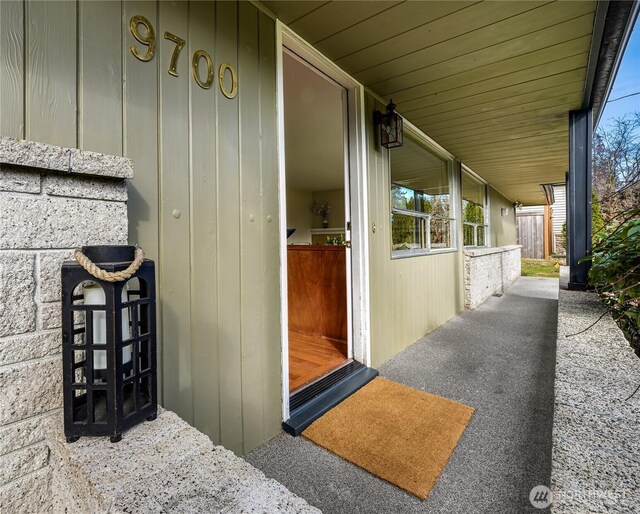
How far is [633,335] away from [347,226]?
6.43ft

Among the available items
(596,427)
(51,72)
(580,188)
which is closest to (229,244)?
(51,72)

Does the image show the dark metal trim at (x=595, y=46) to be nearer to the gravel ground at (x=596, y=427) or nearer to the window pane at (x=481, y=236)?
the gravel ground at (x=596, y=427)

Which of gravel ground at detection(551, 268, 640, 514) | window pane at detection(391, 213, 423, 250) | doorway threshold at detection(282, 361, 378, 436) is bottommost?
doorway threshold at detection(282, 361, 378, 436)

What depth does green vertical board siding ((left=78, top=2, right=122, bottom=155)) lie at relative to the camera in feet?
3.47

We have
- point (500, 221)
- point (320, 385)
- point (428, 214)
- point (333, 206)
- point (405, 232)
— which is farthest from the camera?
point (500, 221)

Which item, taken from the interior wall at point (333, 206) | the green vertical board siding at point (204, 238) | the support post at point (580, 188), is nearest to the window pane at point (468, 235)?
the support post at point (580, 188)

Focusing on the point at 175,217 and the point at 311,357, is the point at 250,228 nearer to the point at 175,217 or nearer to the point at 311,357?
the point at 175,217

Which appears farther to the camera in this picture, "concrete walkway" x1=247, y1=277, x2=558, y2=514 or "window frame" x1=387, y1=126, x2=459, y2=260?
"window frame" x1=387, y1=126, x2=459, y2=260

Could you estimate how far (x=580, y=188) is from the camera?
2982mm

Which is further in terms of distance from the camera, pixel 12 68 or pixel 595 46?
pixel 595 46

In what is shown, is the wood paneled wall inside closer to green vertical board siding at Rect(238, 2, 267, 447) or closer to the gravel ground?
green vertical board siding at Rect(238, 2, 267, 447)

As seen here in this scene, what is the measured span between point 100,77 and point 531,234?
1409 centimetres

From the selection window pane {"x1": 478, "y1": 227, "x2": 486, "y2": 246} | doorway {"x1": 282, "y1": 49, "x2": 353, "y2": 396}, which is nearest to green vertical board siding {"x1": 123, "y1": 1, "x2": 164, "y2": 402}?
doorway {"x1": 282, "y1": 49, "x2": 353, "y2": 396}

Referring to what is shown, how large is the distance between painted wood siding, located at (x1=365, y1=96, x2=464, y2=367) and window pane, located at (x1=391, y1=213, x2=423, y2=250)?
14 centimetres
